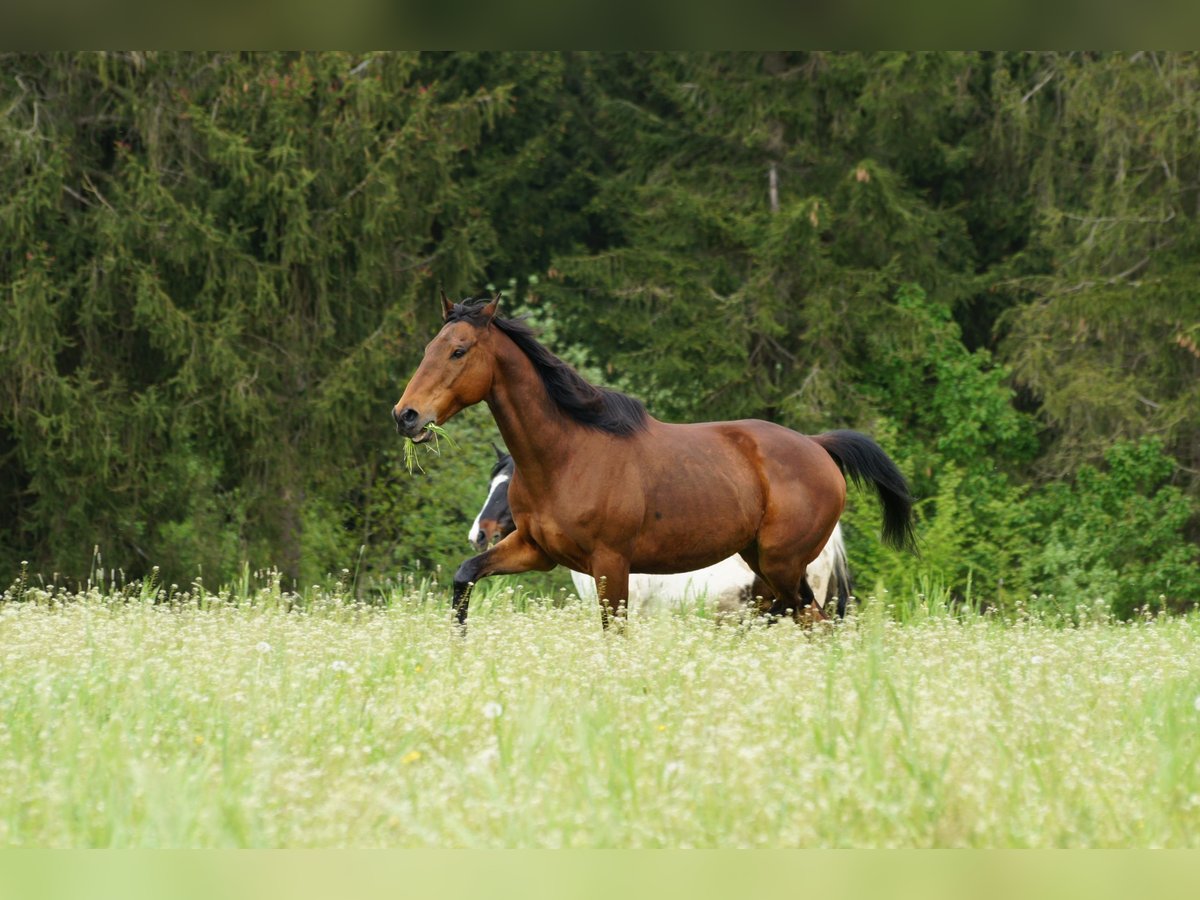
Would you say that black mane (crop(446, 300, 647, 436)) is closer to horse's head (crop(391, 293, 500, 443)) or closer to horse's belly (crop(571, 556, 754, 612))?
horse's head (crop(391, 293, 500, 443))

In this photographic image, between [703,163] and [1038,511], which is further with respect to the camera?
[703,163]

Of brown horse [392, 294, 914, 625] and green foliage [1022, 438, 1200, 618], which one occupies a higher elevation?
brown horse [392, 294, 914, 625]

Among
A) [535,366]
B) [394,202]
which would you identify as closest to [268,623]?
[535,366]

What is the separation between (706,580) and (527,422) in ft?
10.4

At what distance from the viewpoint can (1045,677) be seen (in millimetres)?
5152

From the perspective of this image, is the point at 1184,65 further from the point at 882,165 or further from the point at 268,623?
the point at 268,623

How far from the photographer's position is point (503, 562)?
7598 mm

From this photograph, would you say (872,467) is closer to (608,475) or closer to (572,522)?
(608,475)

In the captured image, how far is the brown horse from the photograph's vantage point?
7168 millimetres

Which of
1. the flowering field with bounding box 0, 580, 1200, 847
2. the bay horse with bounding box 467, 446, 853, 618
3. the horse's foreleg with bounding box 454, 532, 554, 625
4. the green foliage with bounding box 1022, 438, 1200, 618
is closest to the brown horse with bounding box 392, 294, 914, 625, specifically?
the horse's foreleg with bounding box 454, 532, 554, 625

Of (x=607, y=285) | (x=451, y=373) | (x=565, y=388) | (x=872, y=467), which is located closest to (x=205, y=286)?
(x=607, y=285)

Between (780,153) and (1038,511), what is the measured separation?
669 cm
